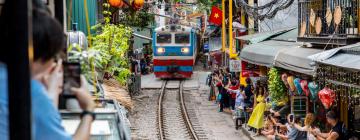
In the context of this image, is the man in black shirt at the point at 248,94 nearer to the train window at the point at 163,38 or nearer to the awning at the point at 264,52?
the awning at the point at 264,52

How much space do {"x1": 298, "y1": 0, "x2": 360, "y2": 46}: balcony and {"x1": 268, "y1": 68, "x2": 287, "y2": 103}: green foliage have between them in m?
0.98

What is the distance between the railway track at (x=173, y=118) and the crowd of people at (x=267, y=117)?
63.0 inches

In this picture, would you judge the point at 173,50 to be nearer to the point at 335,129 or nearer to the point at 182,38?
the point at 182,38

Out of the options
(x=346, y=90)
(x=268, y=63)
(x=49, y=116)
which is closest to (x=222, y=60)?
(x=268, y=63)

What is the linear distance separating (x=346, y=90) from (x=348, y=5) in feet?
7.52

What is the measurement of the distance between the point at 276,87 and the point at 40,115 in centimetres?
1377

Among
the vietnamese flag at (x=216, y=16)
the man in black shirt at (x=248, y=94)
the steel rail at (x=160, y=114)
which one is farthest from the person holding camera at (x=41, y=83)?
the vietnamese flag at (x=216, y=16)

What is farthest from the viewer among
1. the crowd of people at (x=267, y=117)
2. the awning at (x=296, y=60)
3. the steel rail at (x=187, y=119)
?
the steel rail at (x=187, y=119)

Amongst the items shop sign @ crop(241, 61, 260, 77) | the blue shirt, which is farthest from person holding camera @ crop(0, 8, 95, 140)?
shop sign @ crop(241, 61, 260, 77)

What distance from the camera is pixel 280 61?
1536 cm

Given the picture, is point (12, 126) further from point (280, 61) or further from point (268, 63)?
point (268, 63)

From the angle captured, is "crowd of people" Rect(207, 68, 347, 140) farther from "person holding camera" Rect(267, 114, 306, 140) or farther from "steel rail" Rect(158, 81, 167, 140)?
"steel rail" Rect(158, 81, 167, 140)

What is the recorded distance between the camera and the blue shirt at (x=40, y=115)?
2.20 metres

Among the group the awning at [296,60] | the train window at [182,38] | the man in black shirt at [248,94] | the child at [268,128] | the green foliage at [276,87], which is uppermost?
the train window at [182,38]
